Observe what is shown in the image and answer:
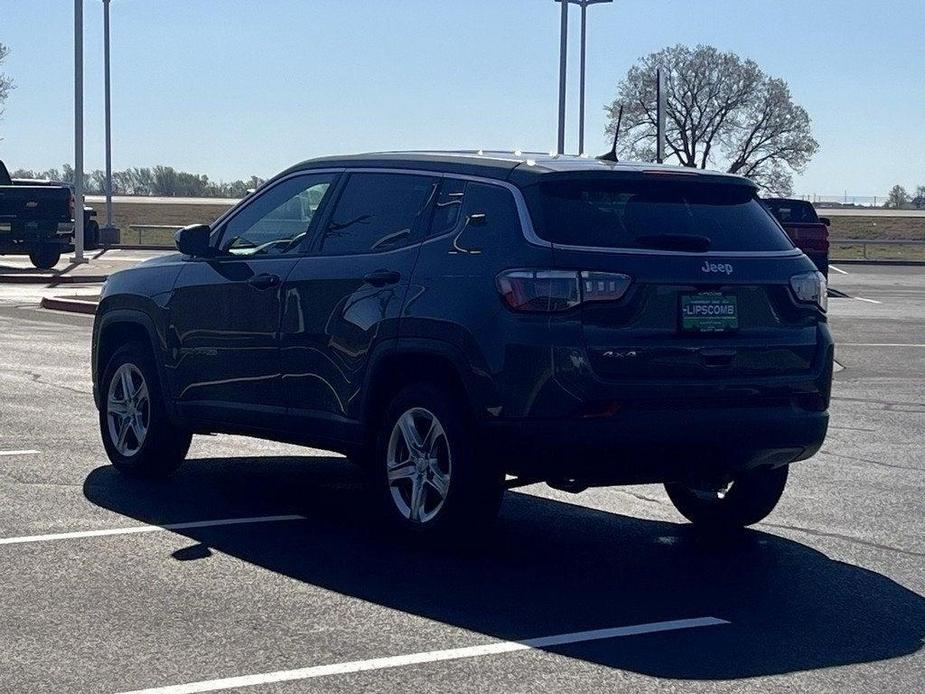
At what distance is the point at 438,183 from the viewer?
807 centimetres

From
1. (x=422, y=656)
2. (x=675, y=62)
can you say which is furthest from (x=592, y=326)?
(x=675, y=62)

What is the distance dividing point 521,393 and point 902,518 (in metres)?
2.82

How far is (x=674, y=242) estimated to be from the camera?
7.49 m

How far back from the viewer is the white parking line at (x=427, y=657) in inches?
215

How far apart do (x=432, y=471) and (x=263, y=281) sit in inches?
63.1

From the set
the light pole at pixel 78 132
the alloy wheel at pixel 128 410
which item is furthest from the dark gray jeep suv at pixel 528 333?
the light pole at pixel 78 132

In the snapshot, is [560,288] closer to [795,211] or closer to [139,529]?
[139,529]

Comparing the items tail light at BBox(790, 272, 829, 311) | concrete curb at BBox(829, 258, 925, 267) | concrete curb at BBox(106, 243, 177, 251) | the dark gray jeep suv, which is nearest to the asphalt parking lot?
the dark gray jeep suv

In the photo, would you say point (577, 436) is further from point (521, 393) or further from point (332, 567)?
point (332, 567)

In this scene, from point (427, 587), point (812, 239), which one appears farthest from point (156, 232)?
point (427, 587)

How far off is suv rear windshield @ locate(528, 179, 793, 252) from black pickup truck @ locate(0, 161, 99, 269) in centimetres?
2975

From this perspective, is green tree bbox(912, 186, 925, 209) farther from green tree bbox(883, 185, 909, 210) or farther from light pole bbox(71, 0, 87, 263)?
light pole bbox(71, 0, 87, 263)

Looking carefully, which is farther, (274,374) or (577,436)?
(274,374)

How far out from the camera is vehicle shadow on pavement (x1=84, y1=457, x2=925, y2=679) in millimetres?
6152
